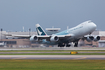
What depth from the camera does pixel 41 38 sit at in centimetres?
7244

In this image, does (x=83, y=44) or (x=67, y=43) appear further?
(x=83, y=44)

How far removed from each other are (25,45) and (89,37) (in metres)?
25.9
